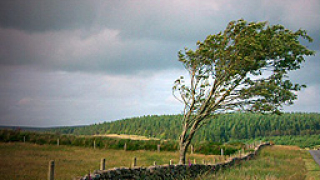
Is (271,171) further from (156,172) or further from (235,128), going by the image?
(235,128)

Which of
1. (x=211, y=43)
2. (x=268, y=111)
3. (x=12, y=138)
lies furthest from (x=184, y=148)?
(x=12, y=138)

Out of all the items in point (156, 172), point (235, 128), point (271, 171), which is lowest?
point (235, 128)

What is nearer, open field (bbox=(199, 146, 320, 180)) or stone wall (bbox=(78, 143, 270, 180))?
stone wall (bbox=(78, 143, 270, 180))

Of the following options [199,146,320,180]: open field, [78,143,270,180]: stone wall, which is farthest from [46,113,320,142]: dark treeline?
[78,143,270,180]: stone wall

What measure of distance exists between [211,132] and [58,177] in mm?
84436

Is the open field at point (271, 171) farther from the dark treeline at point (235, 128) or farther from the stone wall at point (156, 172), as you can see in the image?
the dark treeline at point (235, 128)

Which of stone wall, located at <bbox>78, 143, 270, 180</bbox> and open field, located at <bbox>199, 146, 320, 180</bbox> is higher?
stone wall, located at <bbox>78, 143, 270, 180</bbox>

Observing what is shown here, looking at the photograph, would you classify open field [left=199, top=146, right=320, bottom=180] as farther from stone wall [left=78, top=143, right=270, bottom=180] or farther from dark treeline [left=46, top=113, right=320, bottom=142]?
dark treeline [left=46, top=113, right=320, bottom=142]

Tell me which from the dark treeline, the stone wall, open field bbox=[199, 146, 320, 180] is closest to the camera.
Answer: the stone wall

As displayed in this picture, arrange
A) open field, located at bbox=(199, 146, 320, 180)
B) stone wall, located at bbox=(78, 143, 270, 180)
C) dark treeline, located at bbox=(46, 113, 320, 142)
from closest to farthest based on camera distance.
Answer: stone wall, located at bbox=(78, 143, 270, 180) → open field, located at bbox=(199, 146, 320, 180) → dark treeline, located at bbox=(46, 113, 320, 142)

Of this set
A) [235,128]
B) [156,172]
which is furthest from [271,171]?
[235,128]

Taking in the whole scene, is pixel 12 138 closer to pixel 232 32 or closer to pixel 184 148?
pixel 184 148

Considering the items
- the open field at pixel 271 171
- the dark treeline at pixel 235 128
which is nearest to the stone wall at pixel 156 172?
the open field at pixel 271 171

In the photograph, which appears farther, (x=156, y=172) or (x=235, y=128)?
(x=235, y=128)
